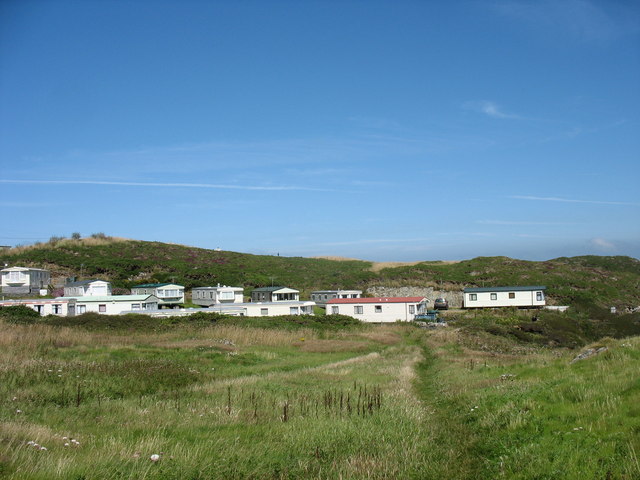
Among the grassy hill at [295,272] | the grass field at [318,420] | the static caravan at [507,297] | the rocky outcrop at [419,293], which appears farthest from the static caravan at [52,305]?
the static caravan at [507,297]

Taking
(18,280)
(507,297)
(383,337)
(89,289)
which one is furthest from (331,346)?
(18,280)

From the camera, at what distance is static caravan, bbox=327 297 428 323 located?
57.3 metres

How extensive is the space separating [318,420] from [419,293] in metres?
71.2

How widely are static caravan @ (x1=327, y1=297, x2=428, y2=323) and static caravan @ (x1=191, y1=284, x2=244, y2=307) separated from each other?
15.7 m

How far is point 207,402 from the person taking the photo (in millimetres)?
13867

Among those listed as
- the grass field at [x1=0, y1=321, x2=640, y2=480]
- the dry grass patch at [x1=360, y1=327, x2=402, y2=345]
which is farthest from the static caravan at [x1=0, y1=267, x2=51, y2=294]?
the grass field at [x1=0, y1=321, x2=640, y2=480]

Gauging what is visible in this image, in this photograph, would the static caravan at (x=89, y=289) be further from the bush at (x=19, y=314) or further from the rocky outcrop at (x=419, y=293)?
the rocky outcrop at (x=419, y=293)

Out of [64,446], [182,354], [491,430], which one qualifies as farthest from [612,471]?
[182,354]

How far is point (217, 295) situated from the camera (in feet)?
223

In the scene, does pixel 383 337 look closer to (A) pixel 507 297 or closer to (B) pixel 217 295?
(A) pixel 507 297

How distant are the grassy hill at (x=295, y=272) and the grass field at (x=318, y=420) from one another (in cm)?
6265

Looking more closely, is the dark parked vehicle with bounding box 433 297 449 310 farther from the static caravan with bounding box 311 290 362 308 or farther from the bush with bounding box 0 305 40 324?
the bush with bounding box 0 305 40 324

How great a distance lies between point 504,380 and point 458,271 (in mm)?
79864

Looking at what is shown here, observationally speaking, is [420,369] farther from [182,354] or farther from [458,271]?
[458,271]
